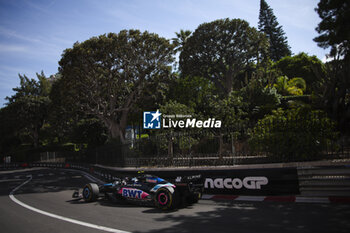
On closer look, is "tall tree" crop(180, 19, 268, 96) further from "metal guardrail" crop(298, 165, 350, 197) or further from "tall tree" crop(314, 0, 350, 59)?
"metal guardrail" crop(298, 165, 350, 197)

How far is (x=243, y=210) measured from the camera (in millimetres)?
7215

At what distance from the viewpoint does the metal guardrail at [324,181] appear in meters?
7.43

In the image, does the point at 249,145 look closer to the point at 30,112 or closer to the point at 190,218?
the point at 190,218

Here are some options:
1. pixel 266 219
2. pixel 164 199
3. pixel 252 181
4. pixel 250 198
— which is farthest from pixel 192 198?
pixel 266 219

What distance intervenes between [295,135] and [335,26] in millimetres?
4211

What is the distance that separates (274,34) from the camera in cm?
5712

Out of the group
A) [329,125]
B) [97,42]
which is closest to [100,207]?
[329,125]

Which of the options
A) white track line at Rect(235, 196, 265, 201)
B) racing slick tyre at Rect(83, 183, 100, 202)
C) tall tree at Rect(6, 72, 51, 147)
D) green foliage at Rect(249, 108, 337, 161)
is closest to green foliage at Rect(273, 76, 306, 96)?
green foliage at Rect(249, 108, 337, 161)

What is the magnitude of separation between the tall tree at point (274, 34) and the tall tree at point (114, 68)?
1523 inches

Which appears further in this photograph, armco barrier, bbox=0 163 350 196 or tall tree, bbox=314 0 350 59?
tall tree, bbox=314 0 350 59

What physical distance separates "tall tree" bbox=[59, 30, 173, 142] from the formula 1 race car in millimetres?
16683

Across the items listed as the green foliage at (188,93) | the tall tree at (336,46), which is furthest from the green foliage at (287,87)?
the tall tree at (336,46)

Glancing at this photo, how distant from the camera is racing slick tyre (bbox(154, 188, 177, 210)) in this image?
25.3ft

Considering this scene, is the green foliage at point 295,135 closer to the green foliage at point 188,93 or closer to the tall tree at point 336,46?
the tall tree at point 336,46
